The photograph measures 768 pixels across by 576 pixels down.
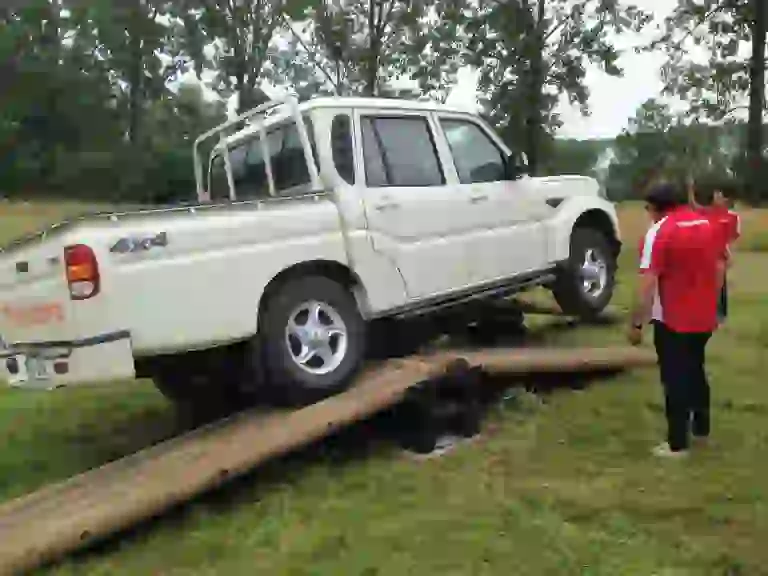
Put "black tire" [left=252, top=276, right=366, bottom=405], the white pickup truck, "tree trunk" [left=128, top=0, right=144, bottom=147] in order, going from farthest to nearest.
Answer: "tree trunk" [left=128, top=0, right=144, bottom=147] → "black tire" [left=252, top=276, right=366, bottom=405] → the white pickup truck

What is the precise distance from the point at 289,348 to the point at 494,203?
89.6 inches

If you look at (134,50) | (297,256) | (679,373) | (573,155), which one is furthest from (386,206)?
(134,50)

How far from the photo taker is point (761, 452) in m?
5.13

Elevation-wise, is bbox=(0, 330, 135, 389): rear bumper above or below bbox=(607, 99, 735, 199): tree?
below

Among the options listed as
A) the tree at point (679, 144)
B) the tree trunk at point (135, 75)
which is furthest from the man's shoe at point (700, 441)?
the tree trunk at point (135, 75)

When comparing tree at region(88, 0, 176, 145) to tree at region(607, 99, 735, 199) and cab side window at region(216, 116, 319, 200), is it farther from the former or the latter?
cab side window at region(216, 116, 319, 200)

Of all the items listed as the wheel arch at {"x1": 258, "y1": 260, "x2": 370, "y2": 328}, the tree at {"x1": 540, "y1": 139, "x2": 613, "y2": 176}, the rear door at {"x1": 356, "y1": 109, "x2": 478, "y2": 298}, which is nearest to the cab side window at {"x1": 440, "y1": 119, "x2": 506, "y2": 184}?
the rear door at {"x1": 356, "y1": 109, "x2": 478, "y2": 298}

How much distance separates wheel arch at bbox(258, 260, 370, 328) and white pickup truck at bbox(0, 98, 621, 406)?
0.01m

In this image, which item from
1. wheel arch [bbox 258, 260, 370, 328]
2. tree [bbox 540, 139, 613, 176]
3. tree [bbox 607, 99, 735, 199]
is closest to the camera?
wheel arch [bbox 258, 260, 370, 328]

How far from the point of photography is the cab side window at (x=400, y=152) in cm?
609

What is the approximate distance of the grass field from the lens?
4.04m

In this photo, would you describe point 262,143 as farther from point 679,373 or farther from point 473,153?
point 679,373

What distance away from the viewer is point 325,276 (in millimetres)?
5652

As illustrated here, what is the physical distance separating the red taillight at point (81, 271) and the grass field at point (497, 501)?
4.06ft
